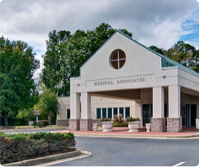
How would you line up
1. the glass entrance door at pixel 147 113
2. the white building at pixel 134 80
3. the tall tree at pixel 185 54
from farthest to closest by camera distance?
the tall tree at pixel 185 54 < the glass entrance door at pixel 147 113 < the white building at pixel 134 80

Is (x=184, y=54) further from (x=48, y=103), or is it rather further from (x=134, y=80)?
(x=134, y=80)

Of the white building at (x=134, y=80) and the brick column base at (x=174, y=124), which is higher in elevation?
the white building at (x=134, y=80)

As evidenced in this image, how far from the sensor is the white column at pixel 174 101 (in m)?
21.8

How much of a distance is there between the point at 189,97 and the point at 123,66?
1202cm

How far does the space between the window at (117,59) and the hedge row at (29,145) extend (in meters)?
13.1

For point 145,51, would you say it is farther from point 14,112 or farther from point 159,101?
point 14,112

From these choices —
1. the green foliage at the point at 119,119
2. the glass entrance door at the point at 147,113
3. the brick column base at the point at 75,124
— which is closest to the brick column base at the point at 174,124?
the glass entrance door at the point at 147,113

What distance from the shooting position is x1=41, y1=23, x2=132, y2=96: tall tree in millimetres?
47250

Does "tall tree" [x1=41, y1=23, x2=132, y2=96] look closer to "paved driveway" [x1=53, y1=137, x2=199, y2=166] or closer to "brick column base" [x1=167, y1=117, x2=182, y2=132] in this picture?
"brick column base" [x1=167, y1=117, x2=182, y2=132]

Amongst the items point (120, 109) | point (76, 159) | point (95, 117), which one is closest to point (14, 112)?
point (95, 117)

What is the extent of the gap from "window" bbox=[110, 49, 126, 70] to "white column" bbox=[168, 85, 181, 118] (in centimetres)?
472

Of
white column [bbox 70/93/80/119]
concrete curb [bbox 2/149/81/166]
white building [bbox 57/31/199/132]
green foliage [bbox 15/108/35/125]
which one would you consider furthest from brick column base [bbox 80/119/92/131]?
green foliage [bbox 15/108/35/125]

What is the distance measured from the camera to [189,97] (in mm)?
32938

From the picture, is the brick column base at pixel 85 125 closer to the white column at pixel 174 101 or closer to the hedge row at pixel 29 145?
the white column at pixel 174 101
